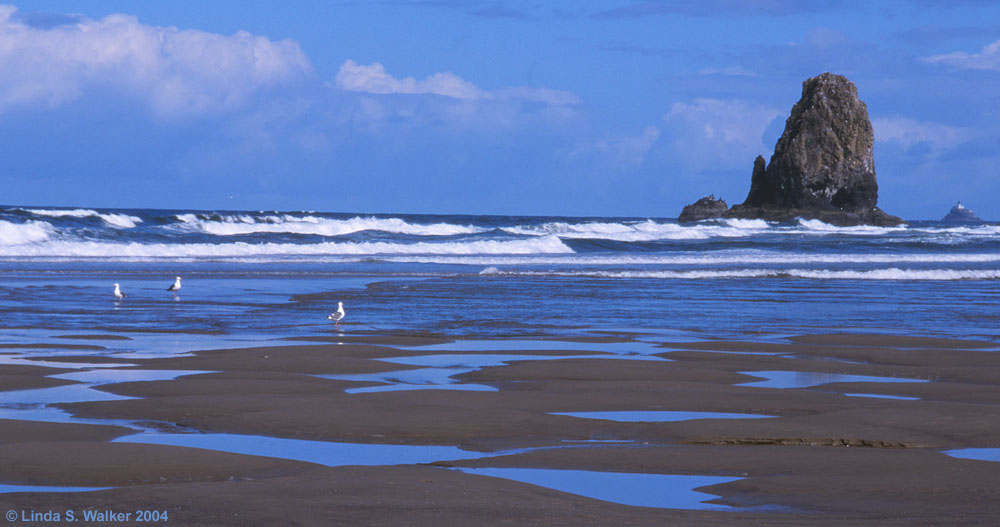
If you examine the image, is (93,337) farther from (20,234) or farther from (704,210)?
(704,210)

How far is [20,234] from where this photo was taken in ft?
132

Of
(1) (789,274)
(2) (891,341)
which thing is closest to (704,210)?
(1) (789,274)

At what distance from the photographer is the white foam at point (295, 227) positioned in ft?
176

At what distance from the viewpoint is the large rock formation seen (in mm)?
88250

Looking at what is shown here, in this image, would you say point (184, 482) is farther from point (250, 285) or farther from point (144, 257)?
point (144, 257)

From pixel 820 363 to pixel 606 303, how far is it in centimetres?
756

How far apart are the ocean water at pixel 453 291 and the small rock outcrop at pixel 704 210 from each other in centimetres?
4623

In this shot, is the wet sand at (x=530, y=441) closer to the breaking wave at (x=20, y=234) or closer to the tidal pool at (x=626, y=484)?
the tidal pool at (x=626, y=484)

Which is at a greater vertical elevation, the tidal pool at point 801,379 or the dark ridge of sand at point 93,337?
the dark ridge of sand at point 93,337

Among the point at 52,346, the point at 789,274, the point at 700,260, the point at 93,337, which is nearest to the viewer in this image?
the point at 52,346

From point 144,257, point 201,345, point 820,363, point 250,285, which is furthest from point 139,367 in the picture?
point 144,257

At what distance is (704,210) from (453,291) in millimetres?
73004

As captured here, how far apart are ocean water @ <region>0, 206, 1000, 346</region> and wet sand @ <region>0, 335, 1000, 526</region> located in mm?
3345

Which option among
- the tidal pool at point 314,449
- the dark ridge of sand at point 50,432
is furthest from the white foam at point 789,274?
the dark ridge of sand at point 50,432
